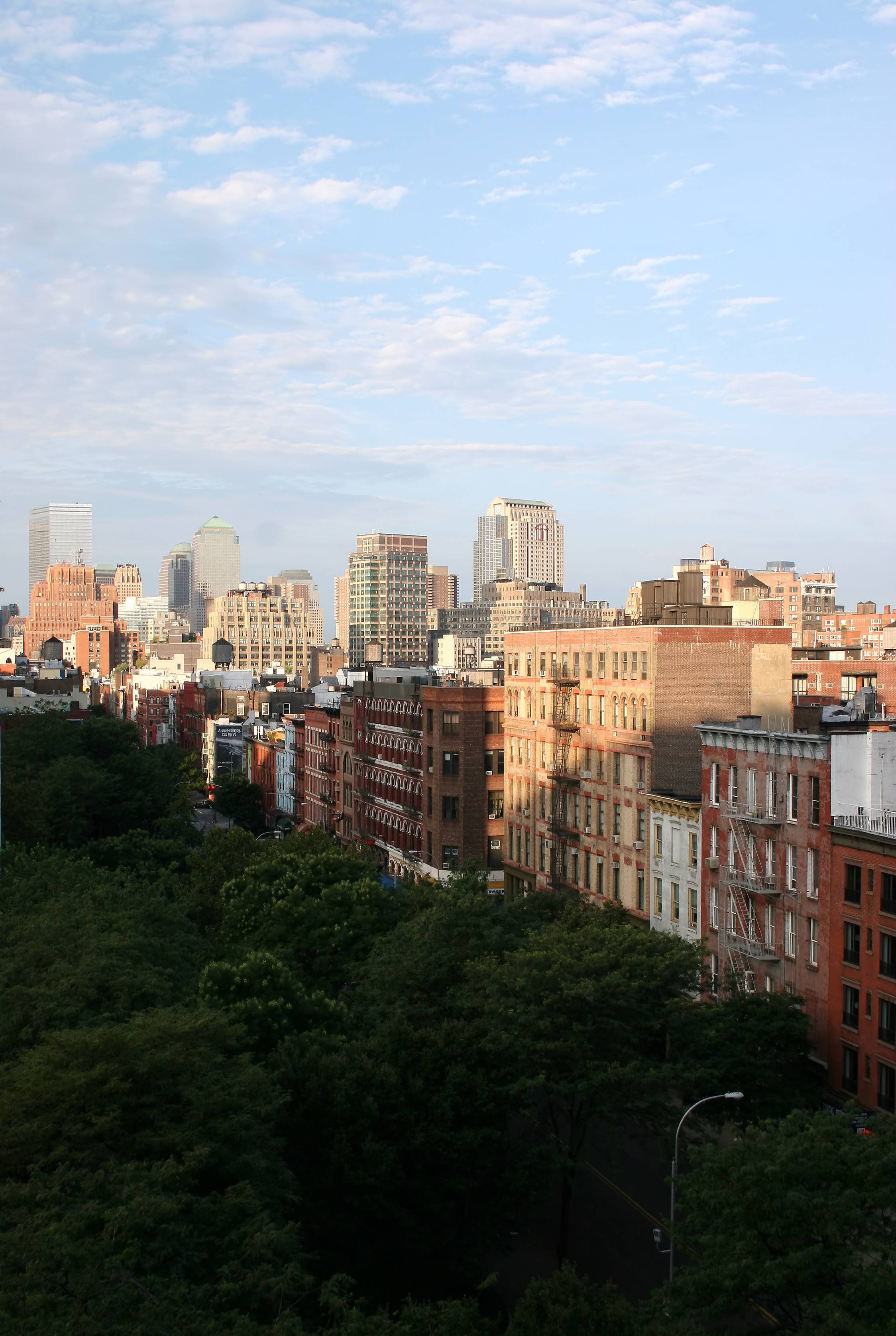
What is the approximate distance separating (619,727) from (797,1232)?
1812 inches

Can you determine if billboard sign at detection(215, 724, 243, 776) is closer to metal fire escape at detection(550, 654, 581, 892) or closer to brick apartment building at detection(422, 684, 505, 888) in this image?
brick apartment building at detection(422, 684, 505, 888)

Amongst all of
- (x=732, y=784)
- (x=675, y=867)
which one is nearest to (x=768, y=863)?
(x=732, y=784)

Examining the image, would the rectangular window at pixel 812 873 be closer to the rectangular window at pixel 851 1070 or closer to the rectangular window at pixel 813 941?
the rectangular window at pixel 813 941

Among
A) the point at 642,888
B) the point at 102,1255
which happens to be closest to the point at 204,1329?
the point at 102,1255

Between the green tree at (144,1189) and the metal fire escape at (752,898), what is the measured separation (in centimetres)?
2537

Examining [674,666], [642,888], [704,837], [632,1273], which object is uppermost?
[674,666]

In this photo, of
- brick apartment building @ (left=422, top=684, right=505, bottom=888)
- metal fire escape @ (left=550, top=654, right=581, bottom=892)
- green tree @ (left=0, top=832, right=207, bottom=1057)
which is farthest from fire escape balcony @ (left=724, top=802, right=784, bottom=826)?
brick apartment building @ (left=422, top=684, right=505, bottom=888)

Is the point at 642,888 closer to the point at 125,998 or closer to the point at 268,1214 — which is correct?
the point at 125,998

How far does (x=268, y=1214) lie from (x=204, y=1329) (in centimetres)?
582

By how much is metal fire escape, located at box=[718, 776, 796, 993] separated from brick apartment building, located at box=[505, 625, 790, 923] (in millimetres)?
7627

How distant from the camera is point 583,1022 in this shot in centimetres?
4194

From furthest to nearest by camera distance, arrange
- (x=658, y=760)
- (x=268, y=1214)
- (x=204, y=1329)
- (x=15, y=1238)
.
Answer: (x=658, y=760), (x=268, y=1214), (x=15, y=1238), (x=204, y=1329)

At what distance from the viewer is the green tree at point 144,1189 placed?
67.8 ft

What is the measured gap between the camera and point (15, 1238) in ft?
71.9
